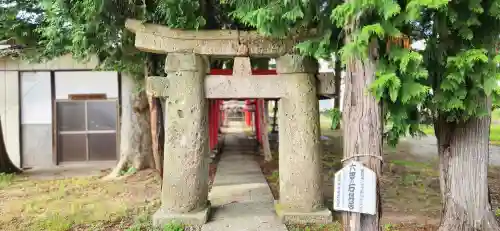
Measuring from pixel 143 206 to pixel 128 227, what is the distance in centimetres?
120

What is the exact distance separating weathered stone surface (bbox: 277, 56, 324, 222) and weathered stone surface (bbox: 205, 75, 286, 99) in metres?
0.16

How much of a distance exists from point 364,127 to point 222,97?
2.72m

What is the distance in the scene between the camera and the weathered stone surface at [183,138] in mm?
5984

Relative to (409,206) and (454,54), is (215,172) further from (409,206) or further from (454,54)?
(454,54)

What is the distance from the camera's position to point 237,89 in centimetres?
610

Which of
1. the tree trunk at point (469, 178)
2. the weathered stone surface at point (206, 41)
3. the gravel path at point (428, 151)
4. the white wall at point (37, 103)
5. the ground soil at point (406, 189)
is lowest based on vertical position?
the gravel path at point (428, 151)

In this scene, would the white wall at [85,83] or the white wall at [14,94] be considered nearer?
the white wall at [14,94]

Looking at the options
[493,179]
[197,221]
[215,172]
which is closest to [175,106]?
[197,221]

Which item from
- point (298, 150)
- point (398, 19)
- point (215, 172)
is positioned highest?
point (398, 19)

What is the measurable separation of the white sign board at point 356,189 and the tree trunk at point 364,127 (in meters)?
0.13

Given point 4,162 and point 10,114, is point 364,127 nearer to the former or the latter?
point 4,162

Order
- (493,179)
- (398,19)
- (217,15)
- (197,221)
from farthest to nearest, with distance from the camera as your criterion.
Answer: (493,179) < (217,15) < (197,221) < (398,19)

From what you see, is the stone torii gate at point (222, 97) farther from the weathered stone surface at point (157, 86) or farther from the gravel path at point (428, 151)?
the gravel path at point (428, 151)

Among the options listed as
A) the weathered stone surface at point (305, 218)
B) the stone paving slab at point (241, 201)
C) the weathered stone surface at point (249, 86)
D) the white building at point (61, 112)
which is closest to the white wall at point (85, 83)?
the white building at point (61, 112)
